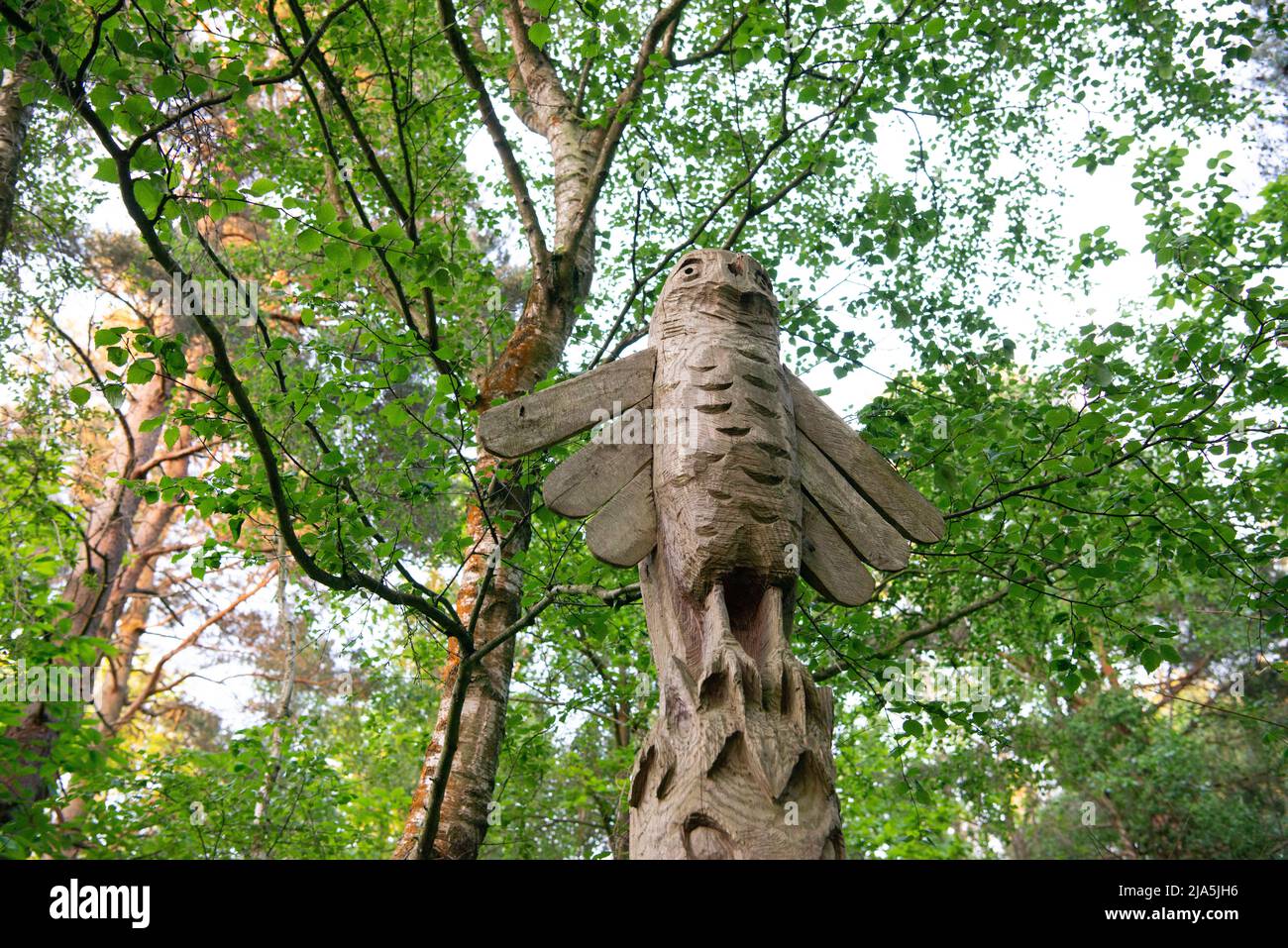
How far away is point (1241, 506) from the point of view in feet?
23.4

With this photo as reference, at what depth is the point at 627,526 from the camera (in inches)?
135

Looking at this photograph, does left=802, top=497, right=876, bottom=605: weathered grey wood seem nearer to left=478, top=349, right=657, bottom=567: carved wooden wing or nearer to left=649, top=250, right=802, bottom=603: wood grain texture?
left=649, top=250, right=802, bottom=603: wood grain texture

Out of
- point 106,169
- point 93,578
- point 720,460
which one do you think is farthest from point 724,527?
point 93,578

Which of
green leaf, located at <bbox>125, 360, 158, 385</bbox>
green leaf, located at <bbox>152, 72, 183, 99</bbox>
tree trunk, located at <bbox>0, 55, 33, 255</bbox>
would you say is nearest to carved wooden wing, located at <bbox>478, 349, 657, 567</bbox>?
green leaf, located at <bbox>125, 360, 158, 385</bbox>

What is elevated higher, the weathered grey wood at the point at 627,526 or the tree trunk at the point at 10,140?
the tree trunk at the point at 10,140

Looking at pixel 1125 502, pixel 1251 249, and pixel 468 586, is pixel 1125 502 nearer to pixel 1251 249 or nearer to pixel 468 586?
pixel 1251 249

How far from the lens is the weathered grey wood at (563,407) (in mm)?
3469

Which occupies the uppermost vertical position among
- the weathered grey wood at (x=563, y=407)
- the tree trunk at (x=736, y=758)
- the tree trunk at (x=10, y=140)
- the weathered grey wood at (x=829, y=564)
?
the tree trunk at (x=10, y=140)

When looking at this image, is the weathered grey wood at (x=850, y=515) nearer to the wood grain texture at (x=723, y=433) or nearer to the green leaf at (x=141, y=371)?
the wood grain texture at (x=723, y=433)

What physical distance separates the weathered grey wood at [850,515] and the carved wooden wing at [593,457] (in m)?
0.66

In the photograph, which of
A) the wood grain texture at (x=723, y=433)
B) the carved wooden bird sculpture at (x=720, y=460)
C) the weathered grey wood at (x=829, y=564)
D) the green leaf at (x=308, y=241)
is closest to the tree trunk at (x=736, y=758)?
the wood grain texture at (x=723, y=433)

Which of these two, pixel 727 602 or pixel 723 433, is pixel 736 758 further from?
pixel 723 433
